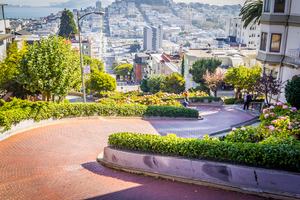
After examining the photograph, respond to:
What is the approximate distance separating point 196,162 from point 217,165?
62 centimetres

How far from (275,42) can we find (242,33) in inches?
5584

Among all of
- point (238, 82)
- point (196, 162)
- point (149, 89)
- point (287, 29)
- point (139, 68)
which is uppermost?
point (287, 29)

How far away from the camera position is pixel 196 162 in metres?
10.1

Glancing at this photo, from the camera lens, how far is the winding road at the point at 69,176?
9672 mm

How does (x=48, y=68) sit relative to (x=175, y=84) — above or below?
above

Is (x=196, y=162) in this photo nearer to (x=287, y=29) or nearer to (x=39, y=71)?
(x=39, y=71)

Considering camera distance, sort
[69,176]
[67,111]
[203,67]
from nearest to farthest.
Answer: [69,176] → [67,111] → [203,67]

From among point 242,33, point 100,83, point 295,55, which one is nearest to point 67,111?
point 295,55

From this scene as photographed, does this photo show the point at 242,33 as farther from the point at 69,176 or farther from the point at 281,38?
the point at 69,176

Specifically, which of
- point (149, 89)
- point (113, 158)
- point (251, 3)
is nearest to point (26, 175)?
point (113, 158)

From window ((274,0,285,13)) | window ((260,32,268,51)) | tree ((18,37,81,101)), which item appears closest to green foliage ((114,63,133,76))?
window ((260,32,268,51))

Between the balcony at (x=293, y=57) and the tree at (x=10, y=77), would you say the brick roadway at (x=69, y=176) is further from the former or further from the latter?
the balcony at (x=293, y=57)

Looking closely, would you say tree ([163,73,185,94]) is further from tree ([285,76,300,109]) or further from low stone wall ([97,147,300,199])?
low stone wall ([97,147,300,199])

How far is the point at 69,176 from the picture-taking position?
11.3 meters
